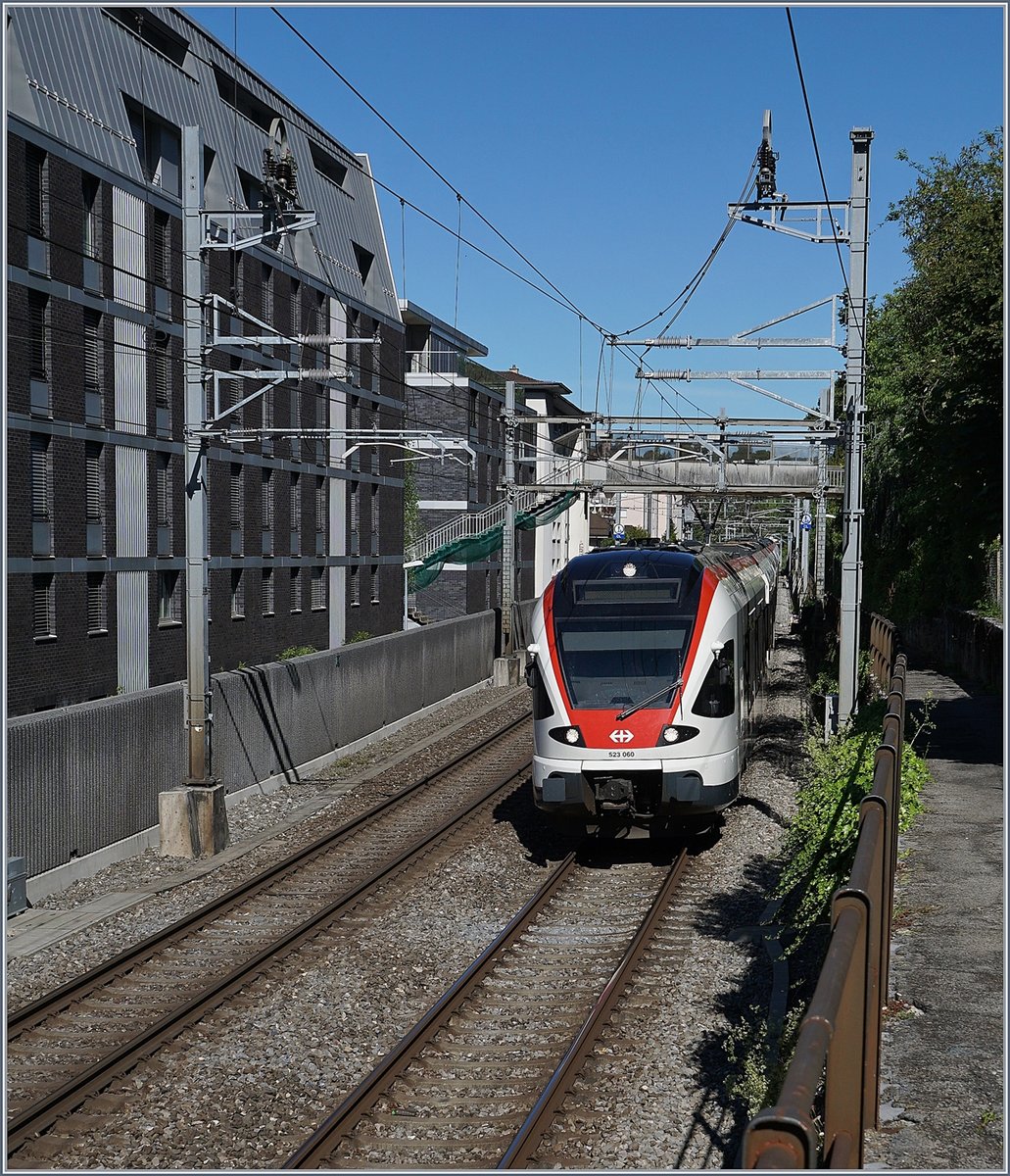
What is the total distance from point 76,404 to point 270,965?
1860 cm

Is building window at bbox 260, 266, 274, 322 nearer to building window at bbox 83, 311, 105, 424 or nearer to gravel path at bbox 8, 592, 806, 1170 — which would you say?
building window at bbox 83, 311, 105, 424

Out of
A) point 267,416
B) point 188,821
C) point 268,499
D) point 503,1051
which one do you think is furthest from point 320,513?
point 503,1051

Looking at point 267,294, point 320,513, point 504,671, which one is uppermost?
point 267,294

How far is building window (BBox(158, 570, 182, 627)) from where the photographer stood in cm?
A: 3038

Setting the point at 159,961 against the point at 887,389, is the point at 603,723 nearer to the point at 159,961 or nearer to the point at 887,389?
the point at 159,961

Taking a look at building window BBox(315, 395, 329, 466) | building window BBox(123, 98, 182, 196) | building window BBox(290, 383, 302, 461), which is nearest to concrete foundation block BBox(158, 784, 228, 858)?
building window BBox(123, 98, 182, 196)

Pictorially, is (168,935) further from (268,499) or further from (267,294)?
(267,294)

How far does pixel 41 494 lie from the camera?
25562mm

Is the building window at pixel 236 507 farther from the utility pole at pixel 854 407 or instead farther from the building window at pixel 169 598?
the utility pole at pixel 854 407

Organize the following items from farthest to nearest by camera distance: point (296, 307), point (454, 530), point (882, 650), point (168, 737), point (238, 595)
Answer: point (454, 530), point (296, 307), point (238, 595), point (882, 650), point (168, 737)

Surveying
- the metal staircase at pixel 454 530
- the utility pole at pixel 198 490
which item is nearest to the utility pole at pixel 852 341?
the utility pole at pixel 198 490

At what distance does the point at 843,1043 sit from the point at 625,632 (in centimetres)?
949

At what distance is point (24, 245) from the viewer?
962 inches

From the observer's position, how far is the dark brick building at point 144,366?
81.1ft
